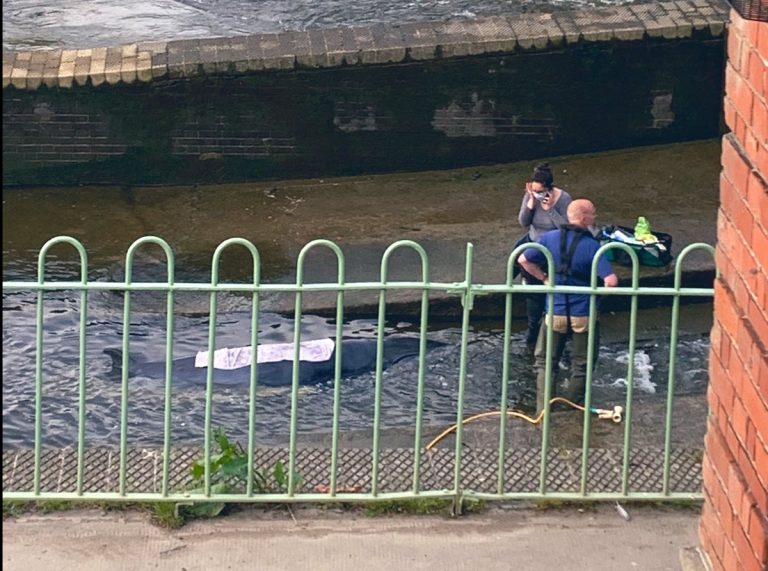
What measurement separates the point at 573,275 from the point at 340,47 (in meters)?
3.95

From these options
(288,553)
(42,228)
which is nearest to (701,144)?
(42,228)

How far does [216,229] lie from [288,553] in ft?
16.6

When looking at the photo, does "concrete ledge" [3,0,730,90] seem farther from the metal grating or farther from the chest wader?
the metal grating

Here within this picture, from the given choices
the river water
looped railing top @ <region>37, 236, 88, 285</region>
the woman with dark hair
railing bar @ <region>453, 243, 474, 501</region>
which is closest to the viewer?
looped railing top @ <region>37, 236, 88, 285</region>

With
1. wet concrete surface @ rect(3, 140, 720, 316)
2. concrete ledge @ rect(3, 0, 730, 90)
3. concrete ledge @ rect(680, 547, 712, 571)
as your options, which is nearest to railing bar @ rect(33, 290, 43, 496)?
concrete ledge @ rect(680, 547, 712, 571)

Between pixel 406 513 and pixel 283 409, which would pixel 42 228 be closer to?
pixel 283 409

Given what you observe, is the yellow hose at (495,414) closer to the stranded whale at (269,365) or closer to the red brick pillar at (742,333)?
the stranded whale at (269,365)

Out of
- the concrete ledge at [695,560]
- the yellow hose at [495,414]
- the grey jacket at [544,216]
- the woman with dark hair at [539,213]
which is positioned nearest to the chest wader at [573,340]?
the yellow hose at [495,414]

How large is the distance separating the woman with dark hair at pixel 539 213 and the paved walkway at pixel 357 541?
8.21ft

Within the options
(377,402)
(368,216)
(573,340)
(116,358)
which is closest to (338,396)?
(377,402)

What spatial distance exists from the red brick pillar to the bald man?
3600 millimetres

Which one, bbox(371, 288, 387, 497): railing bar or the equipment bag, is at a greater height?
bbox(371, 288, 387, 497): railing bar

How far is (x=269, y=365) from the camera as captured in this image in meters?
7.78

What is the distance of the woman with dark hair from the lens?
8.14m
